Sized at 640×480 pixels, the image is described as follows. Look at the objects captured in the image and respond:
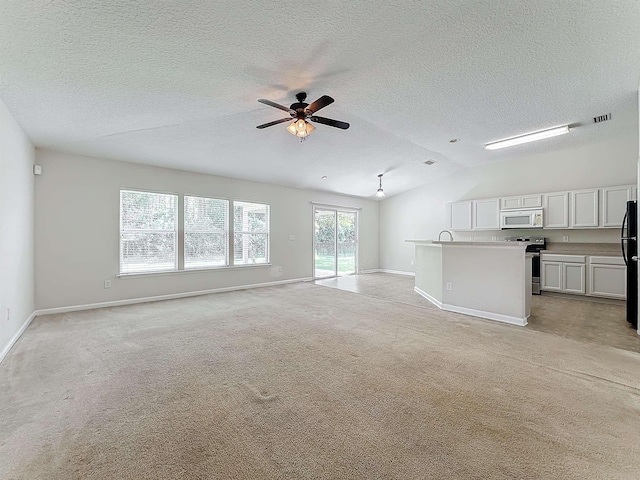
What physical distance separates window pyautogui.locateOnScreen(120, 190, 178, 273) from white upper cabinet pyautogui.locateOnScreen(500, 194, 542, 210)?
7.08 m

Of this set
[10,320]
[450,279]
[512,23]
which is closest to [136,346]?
[10,320]

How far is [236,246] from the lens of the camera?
646 cm

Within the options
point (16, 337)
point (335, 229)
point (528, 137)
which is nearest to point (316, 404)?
point (16, 337)

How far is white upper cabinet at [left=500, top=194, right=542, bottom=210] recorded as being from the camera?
6059mm

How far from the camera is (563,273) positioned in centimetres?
558

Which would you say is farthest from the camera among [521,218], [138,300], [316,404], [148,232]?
[521,218]

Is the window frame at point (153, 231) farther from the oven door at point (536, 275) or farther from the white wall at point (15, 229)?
the oven door at point (536, 275)

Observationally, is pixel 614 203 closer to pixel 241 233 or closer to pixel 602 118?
pixel 602 118

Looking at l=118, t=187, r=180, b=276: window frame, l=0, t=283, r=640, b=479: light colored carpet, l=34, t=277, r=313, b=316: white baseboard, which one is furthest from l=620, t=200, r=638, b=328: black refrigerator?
l=118, t=187, r=180, b=276: window frame

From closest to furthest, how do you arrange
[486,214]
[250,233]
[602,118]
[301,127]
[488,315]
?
[301,127] → [488,315] → [602,118] → [250,233] → [486,214]

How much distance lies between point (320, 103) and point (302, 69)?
369 millimetres

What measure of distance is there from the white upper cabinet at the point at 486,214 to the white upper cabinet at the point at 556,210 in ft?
2.98

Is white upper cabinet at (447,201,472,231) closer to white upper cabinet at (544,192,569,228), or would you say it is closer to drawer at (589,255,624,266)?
white upper cabinet at (544,192,569,228)

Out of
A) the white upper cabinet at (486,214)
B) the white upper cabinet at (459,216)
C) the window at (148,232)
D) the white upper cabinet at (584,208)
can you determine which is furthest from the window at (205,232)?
the white upper cabinet at (584,208)
